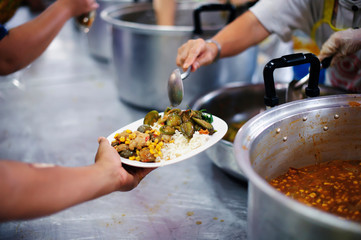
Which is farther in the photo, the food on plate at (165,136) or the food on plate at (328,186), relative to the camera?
the food on plate at (165,136)

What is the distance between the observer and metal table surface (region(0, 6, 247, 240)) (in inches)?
51.6

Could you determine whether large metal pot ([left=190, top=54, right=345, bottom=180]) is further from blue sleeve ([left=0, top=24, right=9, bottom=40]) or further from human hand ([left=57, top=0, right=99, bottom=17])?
blue sleeve ([left=0, top=24, right=9, bottom=40])

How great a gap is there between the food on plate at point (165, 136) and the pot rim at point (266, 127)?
20 cm

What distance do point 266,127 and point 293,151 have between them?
0.23 meters

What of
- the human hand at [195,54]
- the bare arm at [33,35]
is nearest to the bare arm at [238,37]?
the human hand at [195,54]

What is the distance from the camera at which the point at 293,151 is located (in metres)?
1.12

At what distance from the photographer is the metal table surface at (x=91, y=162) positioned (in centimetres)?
131

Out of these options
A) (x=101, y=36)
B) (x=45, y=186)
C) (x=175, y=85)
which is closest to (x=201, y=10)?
(x=175, y=85)

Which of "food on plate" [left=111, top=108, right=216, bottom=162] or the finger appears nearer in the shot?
"food on plate" [left=111, top=108, right=216, bottom=162]

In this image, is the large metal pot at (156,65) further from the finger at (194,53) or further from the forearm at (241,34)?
the finger at (194,53)

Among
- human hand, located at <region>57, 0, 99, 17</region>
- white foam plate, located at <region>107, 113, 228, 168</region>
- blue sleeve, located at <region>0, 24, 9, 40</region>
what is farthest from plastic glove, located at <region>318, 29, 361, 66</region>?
blue sleeve, located at <region>0, 24, 9, 40</region>

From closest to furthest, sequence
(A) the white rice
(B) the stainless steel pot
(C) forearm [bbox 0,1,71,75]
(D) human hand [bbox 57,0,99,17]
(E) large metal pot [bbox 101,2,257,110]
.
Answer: (A) the white rice
(C) forearm [bbox 0,1,71,75]
(D) human hand [bbox 57,0,99,17]
(E) large metal pot [bbox 101,2,257,110]
(B) the stainless steel pot

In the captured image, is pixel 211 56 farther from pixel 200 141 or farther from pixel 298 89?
pixel 200 141

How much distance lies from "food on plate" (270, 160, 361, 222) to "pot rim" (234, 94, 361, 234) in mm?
224
